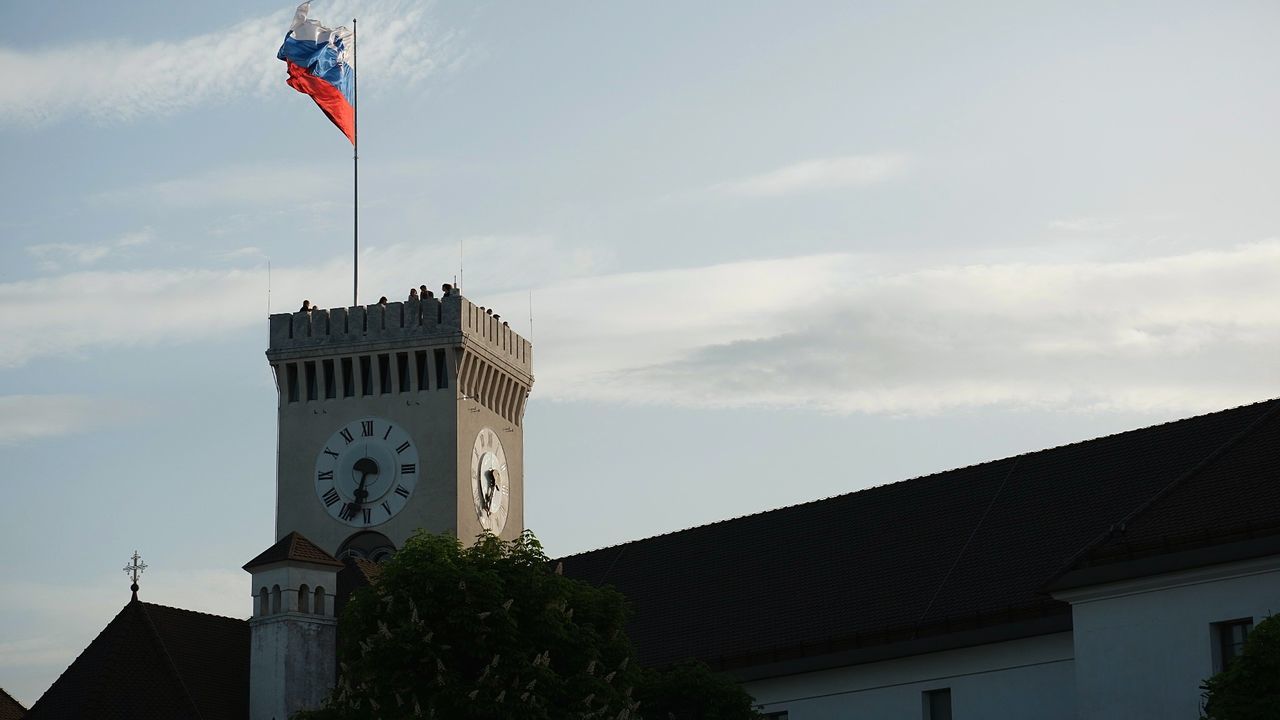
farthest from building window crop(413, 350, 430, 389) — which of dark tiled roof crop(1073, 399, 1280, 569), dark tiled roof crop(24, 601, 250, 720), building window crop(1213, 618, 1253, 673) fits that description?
building window crop(1213, 618, 1253, 673)

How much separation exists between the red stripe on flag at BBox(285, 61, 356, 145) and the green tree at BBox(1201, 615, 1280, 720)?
4774 cm

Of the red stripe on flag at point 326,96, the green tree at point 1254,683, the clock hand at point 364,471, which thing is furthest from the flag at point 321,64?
the green tree at point 1254,683

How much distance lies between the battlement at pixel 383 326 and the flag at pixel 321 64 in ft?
22.3

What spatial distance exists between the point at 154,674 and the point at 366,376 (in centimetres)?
2409

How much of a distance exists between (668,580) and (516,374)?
848 inches

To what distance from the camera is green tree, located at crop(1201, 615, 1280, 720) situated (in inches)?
1526

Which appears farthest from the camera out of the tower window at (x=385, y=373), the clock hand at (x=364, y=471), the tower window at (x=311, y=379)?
the tower window at (x=311, y=379)

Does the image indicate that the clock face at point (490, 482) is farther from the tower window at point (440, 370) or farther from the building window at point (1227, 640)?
the building window at point (1227, 640)

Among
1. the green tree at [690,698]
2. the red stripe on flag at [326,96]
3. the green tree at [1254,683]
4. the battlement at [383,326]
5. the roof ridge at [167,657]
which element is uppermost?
the red stripe on flag at [326,96]

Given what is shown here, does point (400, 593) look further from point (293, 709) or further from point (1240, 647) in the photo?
point (1240, 647)

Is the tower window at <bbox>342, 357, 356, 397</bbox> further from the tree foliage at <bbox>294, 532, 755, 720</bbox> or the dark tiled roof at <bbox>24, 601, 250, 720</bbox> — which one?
the tree foliage at <bbox>294, 532, 755, 720</bbox>

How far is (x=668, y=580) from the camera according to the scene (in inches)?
2537

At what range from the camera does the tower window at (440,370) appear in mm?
79500

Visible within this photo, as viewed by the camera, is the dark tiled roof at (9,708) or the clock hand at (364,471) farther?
the clock hand at (364,471)
